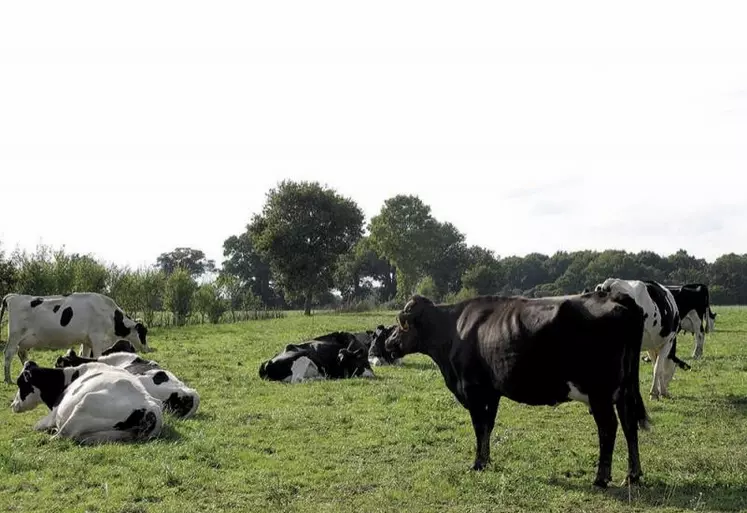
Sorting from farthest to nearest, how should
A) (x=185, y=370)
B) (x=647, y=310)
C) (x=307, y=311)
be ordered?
(x=307, y=311) < (x=185, y=370) < (x=647, y=310)

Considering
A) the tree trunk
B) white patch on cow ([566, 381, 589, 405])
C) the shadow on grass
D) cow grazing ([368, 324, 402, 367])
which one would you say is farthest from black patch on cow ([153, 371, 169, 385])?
the tree trunk

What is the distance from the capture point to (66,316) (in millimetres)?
18922

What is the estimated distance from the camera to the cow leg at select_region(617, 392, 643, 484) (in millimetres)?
8148

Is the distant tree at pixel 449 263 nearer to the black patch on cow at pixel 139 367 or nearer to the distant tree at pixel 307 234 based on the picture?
the distant tree at pixel 307 234

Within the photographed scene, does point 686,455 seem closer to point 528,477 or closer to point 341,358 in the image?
point 528,477

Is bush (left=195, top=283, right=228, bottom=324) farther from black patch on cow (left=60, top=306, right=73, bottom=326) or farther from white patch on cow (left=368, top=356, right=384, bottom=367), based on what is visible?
black patch on cow (left=60, top=306, right=73, bottom=326)

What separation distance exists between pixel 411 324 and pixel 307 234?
57129 millimetres

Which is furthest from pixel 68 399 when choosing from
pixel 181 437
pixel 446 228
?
pixel 446 228

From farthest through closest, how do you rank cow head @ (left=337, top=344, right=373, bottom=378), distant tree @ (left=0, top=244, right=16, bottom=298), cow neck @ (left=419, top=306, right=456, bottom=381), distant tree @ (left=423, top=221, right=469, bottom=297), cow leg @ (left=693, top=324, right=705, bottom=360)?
distant tree @ (left=423, top=221, right=469, bottom=297), distant tree @ (left=0, top=244, right=16, bottom=298), cow leg @ (left=693, top=324, right=705, bottom=360), cow head @ (left=337, top=344, right=373, bottom=378), cow neck @ (left=419, top=306, right=456, bottom=381)

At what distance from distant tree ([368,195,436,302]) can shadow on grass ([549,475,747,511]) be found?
250ft

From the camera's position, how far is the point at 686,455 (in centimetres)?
966

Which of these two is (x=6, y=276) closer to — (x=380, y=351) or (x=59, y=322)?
(x=59, y=322)

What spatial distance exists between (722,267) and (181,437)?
336 feet

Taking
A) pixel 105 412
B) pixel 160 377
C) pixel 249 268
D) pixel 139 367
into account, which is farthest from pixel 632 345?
pixel 249 268
